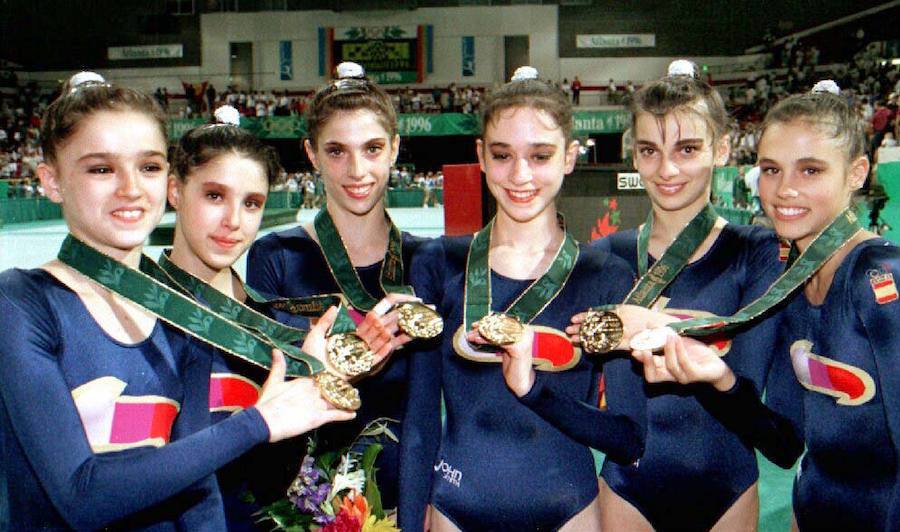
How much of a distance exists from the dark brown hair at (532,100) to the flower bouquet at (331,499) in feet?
3.15

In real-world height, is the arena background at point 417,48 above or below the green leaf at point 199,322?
above

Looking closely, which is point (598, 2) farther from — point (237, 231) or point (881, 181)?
point (237, 231)

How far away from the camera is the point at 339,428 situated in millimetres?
2133

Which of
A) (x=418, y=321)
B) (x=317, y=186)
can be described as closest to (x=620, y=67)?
(x=317, y=186)

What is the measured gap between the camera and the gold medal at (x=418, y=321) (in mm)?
1766

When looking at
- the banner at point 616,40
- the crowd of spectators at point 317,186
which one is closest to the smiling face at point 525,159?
the crowd of spectators at point 317,186

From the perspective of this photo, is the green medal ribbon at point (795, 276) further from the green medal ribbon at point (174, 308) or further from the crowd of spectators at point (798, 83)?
the crowd of spectators at point (798, 83)

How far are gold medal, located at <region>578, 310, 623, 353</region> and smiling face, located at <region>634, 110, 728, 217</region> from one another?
2.05ft

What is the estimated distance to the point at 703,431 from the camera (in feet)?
7.39

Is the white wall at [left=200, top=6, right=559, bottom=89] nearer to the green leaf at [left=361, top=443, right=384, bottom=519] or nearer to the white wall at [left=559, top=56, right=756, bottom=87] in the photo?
the white wall at [left=559, top=56, right=756, bottom=87]

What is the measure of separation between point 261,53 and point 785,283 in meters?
28.6

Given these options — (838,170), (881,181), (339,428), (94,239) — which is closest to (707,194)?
(838,170)

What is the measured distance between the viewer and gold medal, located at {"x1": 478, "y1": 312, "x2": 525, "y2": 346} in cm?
177

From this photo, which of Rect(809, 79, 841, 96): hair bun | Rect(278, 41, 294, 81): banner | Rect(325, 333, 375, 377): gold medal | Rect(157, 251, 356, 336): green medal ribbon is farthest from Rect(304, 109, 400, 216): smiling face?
Rect(278, 41, 294, 81): banner
